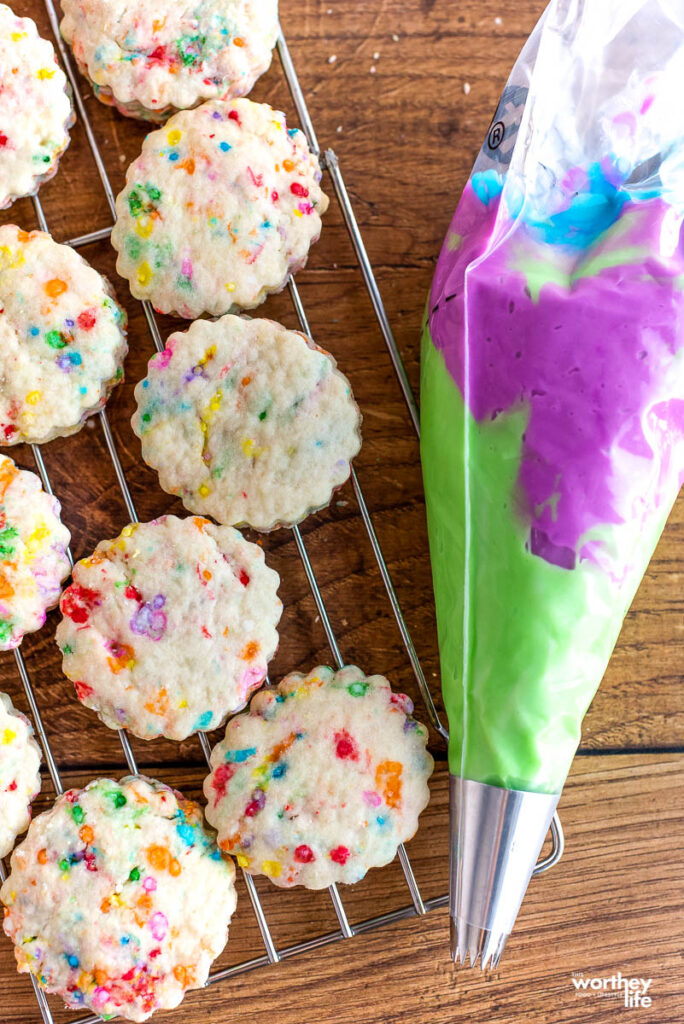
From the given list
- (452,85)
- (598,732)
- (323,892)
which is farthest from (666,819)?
(452,85)

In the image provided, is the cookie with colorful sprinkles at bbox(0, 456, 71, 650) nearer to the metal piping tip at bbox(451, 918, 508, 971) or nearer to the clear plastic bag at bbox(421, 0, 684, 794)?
the clear plastic bag at bbox(421, 0, 684, 794)

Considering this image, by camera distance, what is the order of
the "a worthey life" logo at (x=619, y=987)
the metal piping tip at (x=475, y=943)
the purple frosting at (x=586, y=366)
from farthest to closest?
the "a worthey life" logo at (x=619, y=987)
the metal piping tip at (x=475, y=943)
the purple frosting at (x=586, y=366)

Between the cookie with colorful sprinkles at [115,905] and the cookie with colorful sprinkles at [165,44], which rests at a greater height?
the cookie with colorful sprinkles at [165,44]

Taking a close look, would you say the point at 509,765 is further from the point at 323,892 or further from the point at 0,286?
the point at 0,286

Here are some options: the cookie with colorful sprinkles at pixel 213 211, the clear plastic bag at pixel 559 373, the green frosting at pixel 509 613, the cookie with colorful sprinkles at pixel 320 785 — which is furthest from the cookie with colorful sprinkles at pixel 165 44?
the cookie with colorful sprinkles at pixel 320 785

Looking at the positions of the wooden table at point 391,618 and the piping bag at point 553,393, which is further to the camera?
the wooden table at point 391,618

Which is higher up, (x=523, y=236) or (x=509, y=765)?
(x=523, y=236)

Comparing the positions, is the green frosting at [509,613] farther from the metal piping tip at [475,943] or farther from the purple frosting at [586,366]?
the metal piping tip at [475,943]
